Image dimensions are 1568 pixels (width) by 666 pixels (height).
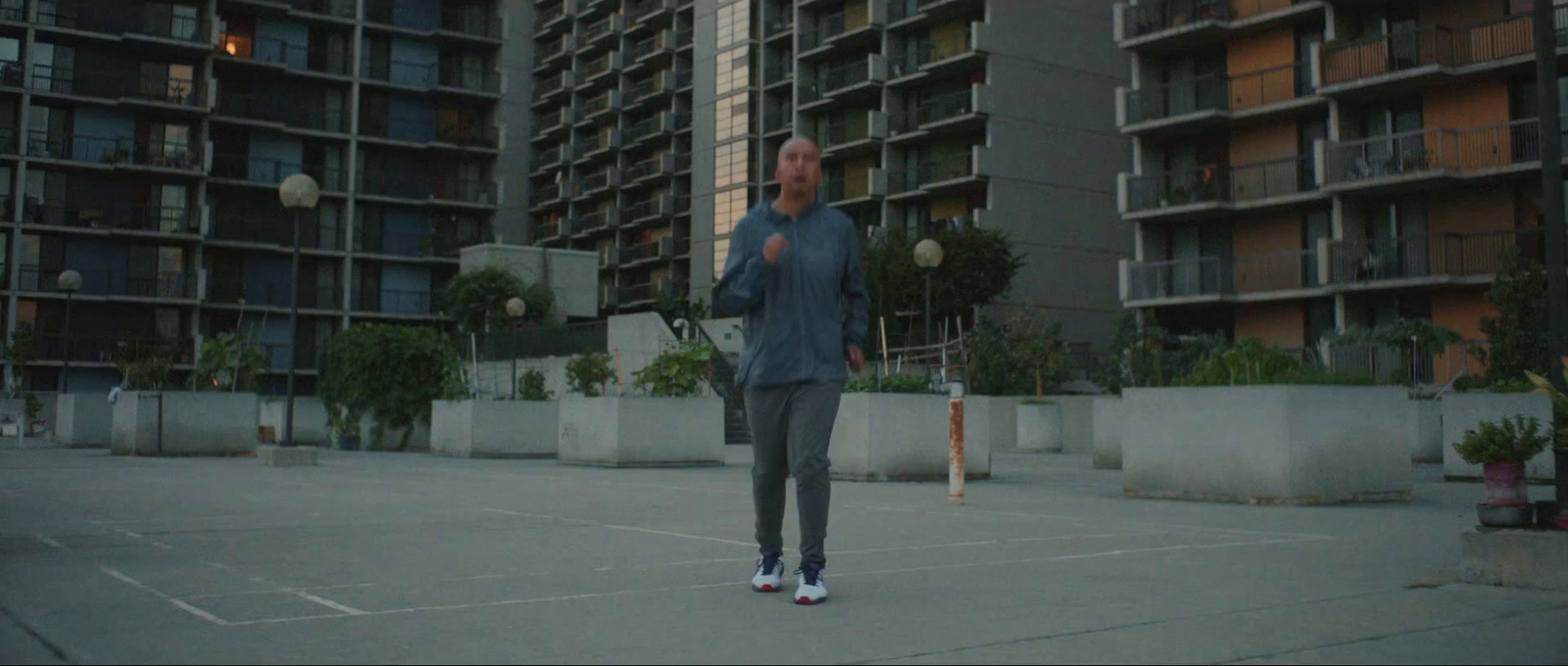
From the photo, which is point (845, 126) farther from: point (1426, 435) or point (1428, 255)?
point (1426, 435)

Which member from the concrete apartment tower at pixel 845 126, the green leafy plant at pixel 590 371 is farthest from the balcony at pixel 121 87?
the green leafy plant at pixel 590 371

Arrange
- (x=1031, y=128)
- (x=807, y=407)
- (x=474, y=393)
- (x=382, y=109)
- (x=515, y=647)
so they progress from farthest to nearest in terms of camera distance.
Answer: (x=382, y=109)
(x=1031, y=128)
(x=474, y=393)
(x=807, y=407)
(x=515, y=647)

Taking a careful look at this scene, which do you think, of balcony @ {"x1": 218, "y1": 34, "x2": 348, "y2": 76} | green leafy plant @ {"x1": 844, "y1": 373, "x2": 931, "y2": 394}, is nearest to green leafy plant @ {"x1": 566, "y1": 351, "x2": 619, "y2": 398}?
green leafy plant @ {"x1": 844, "y1": 373, "x2": 931, "y2": 394}

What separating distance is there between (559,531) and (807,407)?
12.7ft

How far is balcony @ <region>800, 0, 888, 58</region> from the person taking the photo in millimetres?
58969

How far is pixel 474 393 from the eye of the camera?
2827cm

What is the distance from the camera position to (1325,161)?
39188mm

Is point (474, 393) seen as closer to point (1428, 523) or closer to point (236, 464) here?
point (236, 464)

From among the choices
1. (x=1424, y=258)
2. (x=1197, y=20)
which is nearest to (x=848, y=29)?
(x=1197, y=20)

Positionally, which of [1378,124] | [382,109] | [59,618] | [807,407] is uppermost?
[382,109]

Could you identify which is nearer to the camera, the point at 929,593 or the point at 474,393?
the point at 929,593

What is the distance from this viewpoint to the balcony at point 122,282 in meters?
59.9

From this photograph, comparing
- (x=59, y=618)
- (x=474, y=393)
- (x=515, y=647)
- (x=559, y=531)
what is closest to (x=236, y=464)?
(x=474, y=393)

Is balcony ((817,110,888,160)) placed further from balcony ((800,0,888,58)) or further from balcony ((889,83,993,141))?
balcony ((800,0,888,58))
